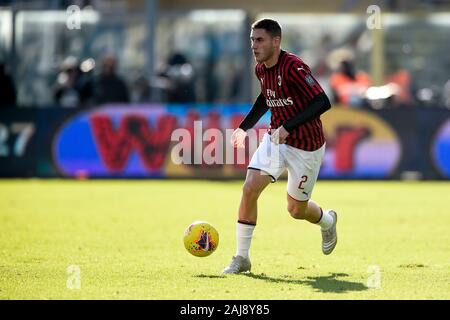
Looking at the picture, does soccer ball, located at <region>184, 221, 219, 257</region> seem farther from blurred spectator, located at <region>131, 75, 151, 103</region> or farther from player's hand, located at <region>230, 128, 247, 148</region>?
blurred spectator, located at <region>131, 75, 151, 103</region>

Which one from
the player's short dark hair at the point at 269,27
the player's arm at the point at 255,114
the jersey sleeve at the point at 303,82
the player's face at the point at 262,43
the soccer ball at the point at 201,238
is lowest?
the soccer ball at the point at 201,238

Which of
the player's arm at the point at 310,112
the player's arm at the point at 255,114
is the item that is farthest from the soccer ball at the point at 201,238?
the player's arm at the point at 310,112

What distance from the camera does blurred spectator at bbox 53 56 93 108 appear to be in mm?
21328

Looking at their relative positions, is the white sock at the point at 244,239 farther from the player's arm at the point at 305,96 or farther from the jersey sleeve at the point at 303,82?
the jersey sleeve at the point at 303,82

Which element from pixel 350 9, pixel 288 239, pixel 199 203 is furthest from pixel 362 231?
pixel 350 9

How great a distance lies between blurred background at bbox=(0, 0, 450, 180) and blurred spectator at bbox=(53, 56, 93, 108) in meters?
0.02

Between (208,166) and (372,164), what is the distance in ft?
11.0

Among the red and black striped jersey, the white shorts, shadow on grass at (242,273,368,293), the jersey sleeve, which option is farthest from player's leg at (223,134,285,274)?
the jersey sleeve

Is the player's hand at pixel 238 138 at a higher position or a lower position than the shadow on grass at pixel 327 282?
higher

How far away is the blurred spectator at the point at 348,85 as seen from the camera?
70.9 ft

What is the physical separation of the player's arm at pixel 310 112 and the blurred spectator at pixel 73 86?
41.2 feet

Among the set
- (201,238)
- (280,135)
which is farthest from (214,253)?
→ (280,135)

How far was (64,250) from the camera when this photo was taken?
10.8 metres
